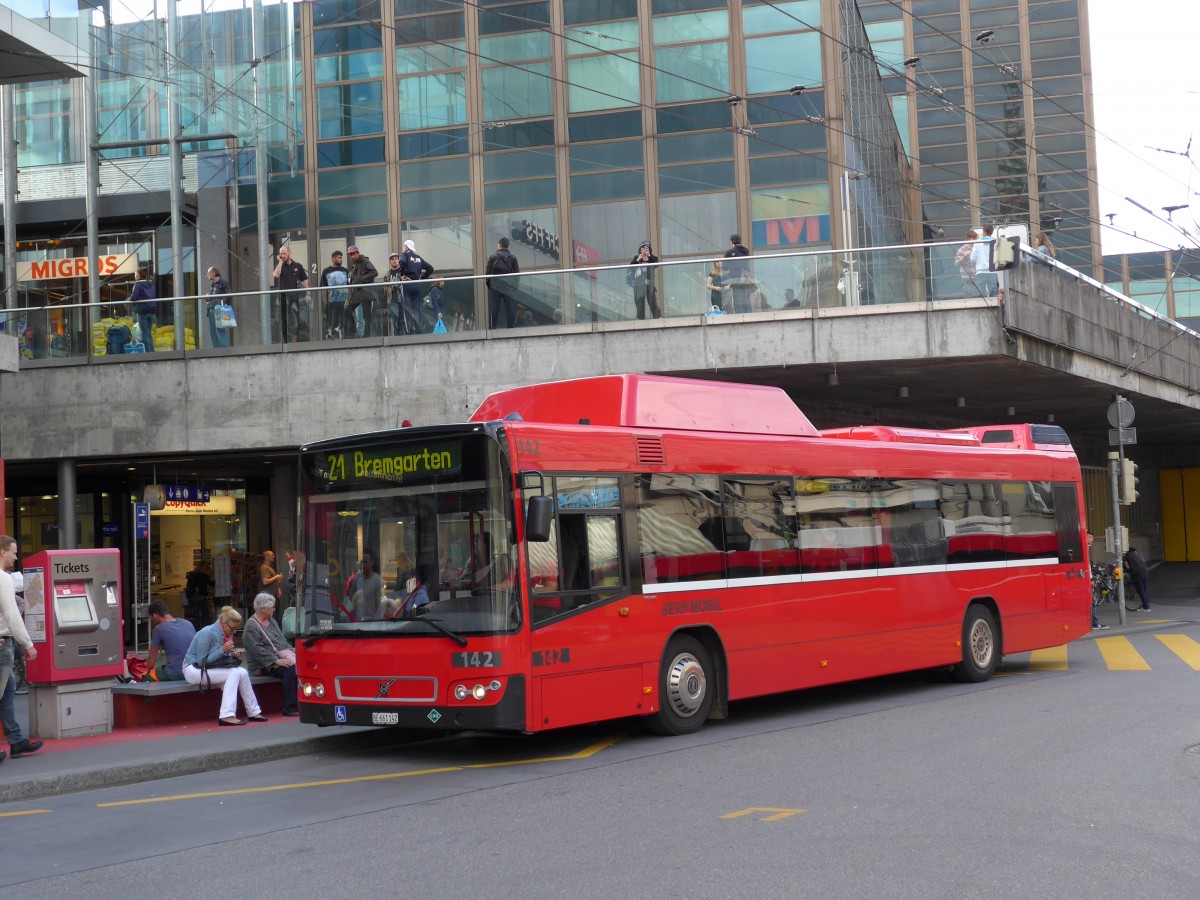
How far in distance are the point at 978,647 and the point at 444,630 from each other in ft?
27.3

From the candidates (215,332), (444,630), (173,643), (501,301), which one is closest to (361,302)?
(501,301)

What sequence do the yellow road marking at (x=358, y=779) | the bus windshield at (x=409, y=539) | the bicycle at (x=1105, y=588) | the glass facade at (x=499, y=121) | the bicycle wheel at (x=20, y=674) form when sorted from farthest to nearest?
1. the bicycle at (x=1105, y=588)
2. the glass facade at (x=499, y=121)
3. the bicycle wheel at (x=20, y=674)
4. the bus windshield at (x=409, y=539)
5. the yellow road marking at (x=358, y=779)

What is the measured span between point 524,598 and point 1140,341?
2172 cm

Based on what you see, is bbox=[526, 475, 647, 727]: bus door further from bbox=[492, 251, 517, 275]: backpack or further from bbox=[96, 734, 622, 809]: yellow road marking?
bbox=[492, 251, 517, 275]: backpack

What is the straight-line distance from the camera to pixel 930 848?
692cm

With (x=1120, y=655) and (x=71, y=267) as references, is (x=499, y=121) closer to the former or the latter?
(x=71, y=267)

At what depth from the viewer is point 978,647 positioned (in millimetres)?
16188

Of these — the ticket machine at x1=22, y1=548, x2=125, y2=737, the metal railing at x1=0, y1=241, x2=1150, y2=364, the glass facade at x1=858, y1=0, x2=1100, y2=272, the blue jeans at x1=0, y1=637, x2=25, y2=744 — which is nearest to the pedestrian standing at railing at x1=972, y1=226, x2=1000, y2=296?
the metal railing at x1=0, y1=241, x2=1150, y2=364

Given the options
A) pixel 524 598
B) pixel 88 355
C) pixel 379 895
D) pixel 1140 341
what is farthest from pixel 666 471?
pixel 1140 341

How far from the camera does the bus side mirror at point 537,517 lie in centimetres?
1011

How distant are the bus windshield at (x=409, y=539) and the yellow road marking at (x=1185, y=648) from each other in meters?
10.4

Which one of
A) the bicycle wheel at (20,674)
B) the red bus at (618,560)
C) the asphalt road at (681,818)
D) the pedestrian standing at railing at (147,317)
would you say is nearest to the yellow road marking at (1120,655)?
the red bus at (618,560)

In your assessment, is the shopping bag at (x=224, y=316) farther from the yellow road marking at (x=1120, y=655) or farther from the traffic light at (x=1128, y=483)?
the traffic light at (x=1128, y=483)

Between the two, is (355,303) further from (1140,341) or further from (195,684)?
(1140,341)
